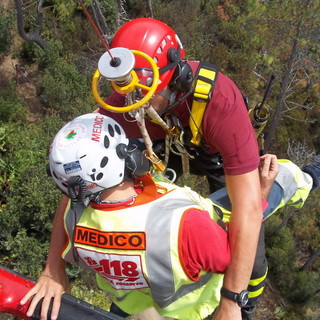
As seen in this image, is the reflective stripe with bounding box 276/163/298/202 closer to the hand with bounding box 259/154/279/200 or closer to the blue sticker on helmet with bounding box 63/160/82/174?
the hand with bounding box 259/154/279/200

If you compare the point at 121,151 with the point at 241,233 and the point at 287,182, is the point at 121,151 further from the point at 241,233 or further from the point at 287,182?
the point at 287,182

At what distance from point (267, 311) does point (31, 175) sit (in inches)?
280

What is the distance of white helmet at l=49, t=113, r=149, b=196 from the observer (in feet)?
5.31

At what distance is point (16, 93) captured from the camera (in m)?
9.20

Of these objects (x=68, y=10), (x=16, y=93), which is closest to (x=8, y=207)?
(x=16, y=93)

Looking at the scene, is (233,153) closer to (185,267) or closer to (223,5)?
(185,267)

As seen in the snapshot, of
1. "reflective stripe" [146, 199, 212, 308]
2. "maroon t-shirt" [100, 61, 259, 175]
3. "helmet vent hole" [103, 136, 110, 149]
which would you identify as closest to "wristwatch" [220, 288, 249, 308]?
"reflective stripe" [146, 199, 212, 308]

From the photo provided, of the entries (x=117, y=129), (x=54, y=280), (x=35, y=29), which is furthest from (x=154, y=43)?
(x=35, y=29)

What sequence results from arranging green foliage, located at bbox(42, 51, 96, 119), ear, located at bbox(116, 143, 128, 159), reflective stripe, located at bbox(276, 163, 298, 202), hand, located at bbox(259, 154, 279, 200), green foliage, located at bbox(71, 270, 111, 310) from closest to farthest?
ear, located at bbox(116, 143, 128, 159)
hand, located at bbox(259, 154, 279, 200)
reflective stripe, located at bbox(276, 163, 298, 202)
green foliage, located at bbox(71, 270, 111, 310)
green foliage, located at bbox(42, 51, 96, 119)

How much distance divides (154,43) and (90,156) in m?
0.83

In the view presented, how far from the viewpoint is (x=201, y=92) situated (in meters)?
2.07

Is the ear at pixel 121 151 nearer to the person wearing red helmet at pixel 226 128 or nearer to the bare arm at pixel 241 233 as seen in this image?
the person wearing red helmet at pixel 226 128

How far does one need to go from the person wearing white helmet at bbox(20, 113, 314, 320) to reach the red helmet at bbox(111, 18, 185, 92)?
53 cm

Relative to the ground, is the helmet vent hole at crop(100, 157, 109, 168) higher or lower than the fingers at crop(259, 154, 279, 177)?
higher
